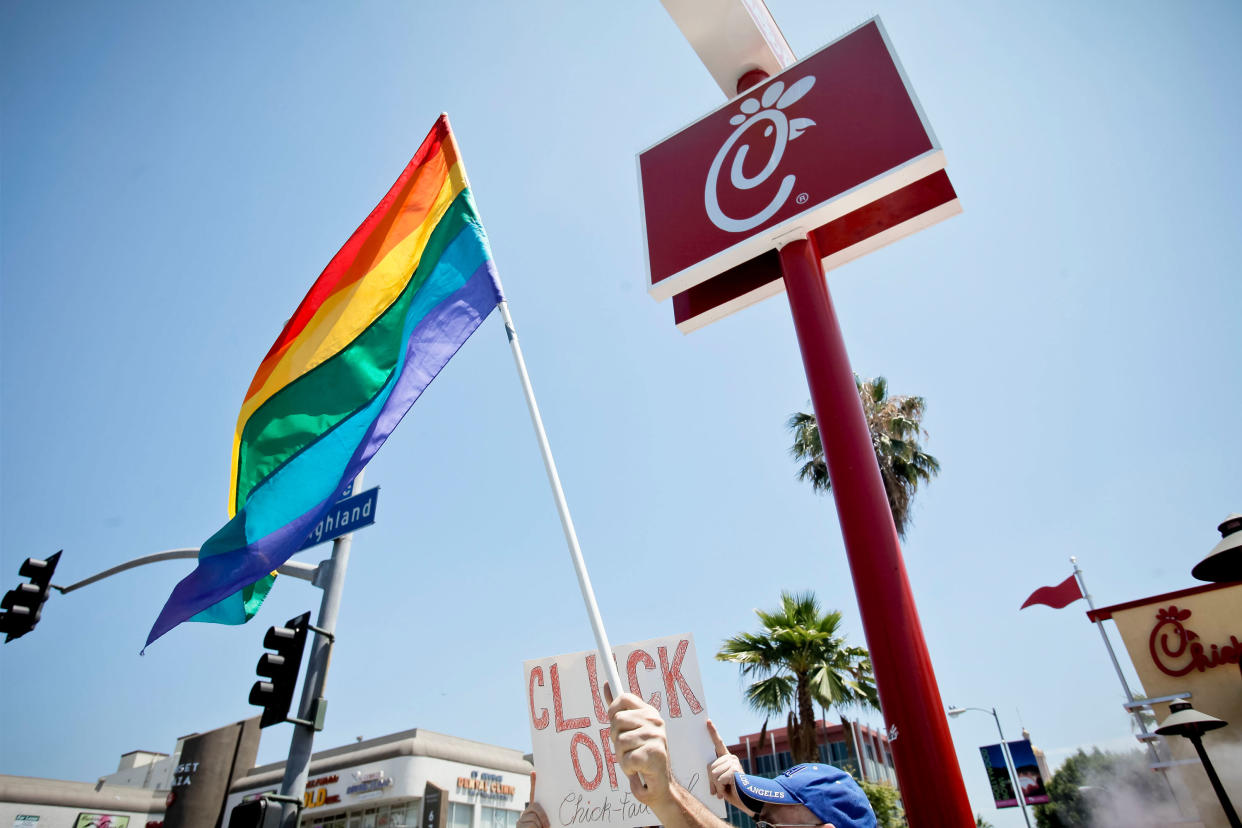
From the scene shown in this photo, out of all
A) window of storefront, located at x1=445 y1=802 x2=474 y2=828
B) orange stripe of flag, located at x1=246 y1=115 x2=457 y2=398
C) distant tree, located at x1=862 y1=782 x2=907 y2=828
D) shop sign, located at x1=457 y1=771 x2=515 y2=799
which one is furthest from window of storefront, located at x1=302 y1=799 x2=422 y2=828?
orange stripe of flag, located at x1=246 y1=115 x2=457 y2=398

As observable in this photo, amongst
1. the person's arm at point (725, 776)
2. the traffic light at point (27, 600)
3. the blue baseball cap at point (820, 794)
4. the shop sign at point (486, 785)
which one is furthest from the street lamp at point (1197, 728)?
the shop sign at point (486, 785)

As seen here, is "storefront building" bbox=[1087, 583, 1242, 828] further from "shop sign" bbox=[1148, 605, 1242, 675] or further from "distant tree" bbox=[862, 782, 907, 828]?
"distant tree" bbox=[862, 782, 907, 828]

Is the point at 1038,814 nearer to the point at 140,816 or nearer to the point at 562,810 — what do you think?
the point at 562,810

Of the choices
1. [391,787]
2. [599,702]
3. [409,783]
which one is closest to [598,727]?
[599,702]

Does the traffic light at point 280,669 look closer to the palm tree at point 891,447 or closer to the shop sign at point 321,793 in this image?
the palm tree at point 891,447

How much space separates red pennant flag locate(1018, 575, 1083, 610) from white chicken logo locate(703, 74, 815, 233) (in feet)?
35.0

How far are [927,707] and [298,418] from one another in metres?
5.37

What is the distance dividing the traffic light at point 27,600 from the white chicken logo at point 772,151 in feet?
34.5

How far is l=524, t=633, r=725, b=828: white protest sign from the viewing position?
417cm

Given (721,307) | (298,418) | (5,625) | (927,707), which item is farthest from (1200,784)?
(5,625)

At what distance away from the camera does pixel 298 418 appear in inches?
205

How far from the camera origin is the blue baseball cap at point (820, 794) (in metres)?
2.33

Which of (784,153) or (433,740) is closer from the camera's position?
(784,153)

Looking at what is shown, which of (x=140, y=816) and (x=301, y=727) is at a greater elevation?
(x=140, y=816)
